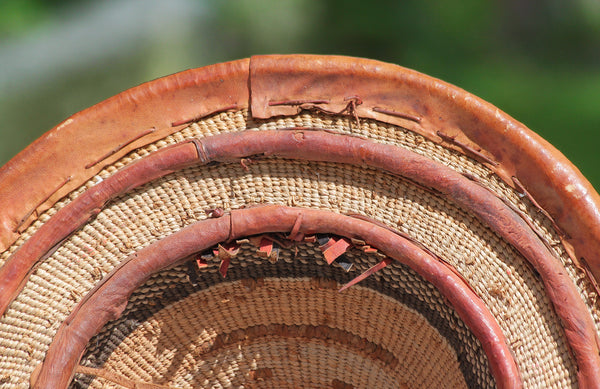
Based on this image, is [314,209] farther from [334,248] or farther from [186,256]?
[186,256]

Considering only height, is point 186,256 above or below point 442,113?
below

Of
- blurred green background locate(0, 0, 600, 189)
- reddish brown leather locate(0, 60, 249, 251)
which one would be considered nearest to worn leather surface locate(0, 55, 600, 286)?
reddish brown leather locate(0, 60, 249, 251)

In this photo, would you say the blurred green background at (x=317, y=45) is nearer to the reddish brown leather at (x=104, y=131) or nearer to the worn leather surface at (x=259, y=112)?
the worn leather surface at (x=259, y=112)

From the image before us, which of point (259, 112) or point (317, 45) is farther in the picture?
point (317, 45)

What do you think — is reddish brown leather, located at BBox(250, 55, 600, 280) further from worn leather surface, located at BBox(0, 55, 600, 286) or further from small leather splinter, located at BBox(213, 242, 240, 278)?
small leather splinter, located at BBox(213, 242, 240, 278)

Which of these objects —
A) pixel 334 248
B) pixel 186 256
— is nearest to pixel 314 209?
pixel 334 248

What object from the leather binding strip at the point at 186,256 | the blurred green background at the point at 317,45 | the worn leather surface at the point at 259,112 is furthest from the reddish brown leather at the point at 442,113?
the blurred green background at the point at 317,45

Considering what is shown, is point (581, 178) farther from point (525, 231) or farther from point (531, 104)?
point (531, 104)

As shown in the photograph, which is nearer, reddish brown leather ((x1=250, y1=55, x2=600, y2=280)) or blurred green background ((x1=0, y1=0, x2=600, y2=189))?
reddish brown leather ((x1=250, y1=55, x2=600, y2=280))
